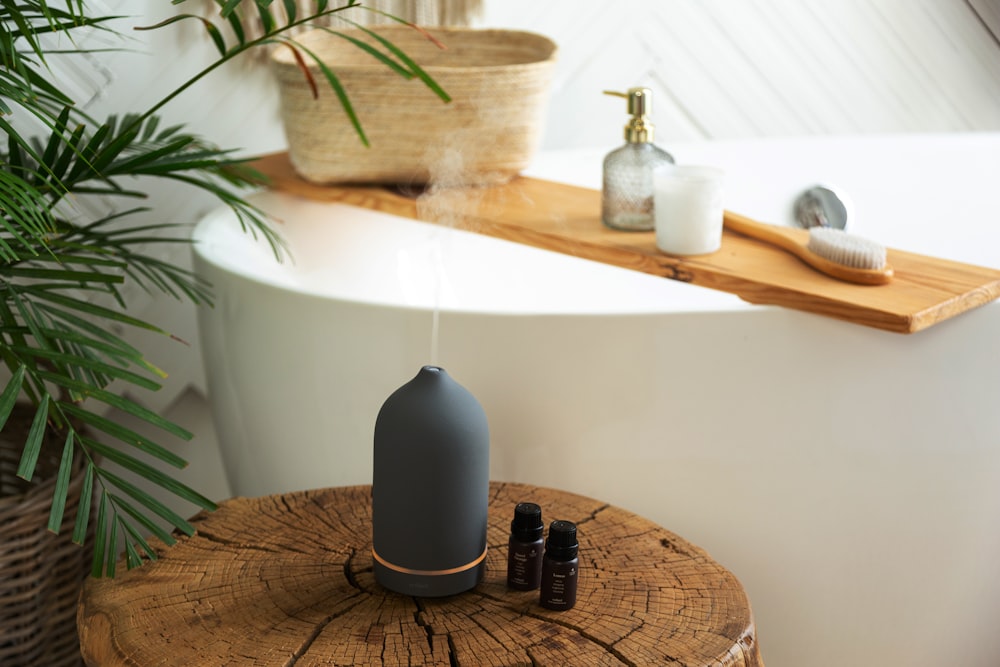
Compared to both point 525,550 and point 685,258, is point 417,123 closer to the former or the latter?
point 685,258

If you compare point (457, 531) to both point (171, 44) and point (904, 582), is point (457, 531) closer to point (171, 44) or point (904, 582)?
point (904, 582)

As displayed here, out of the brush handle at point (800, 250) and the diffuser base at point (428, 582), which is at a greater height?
the brush handle at point (800, 250)

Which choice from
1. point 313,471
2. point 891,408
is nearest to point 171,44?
point 313,471

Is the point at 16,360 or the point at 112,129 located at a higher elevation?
the point at 112,129

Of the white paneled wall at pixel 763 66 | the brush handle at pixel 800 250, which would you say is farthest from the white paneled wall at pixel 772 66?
the brush handle at pixel 800 250

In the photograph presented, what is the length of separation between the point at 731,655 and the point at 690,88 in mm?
2119

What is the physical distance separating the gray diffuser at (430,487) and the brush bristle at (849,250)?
2.17ft

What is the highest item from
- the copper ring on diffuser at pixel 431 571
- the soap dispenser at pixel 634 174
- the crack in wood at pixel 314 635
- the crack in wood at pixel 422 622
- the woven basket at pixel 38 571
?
the soap dispenser at pixel 634 174

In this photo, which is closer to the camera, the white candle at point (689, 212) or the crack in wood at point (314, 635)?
the crack in wood at point (314, 635)

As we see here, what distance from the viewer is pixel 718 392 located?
4.33 ft

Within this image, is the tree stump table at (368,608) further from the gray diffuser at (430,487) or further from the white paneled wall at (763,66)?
the white paneled wall at (763,66)

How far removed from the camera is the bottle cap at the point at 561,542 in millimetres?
1003

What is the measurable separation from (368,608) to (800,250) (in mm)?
849

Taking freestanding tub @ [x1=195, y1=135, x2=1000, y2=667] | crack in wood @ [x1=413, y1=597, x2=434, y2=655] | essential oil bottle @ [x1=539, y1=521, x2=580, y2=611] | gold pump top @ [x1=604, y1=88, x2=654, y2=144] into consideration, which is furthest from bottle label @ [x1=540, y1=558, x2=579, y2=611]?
gold pump top @ [x1=604, y1=88, x2=654, y2=144]
